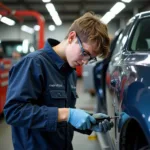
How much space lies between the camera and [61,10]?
731 inches

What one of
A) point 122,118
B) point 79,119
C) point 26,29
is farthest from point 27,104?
point 26,29

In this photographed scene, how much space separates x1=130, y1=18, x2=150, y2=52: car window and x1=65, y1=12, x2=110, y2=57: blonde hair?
133cm

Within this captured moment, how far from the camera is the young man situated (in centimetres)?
147

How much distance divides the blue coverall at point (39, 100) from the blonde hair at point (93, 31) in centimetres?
23

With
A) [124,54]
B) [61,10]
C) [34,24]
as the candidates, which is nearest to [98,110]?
[124,54]

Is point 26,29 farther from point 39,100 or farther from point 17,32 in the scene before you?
point 39,100

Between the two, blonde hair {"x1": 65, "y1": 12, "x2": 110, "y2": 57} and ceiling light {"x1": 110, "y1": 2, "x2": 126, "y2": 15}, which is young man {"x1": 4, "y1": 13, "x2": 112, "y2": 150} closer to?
blonde hair {"x1": 65, "y1": 12, "x2": 110, "y2": 57}

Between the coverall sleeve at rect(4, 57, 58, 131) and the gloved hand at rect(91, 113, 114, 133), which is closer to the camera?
the coverall sleeve at rect(4, 57, 58, 131)

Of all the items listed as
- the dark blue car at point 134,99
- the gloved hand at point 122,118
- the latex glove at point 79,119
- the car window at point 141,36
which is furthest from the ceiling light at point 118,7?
the latex glove at point 79,119

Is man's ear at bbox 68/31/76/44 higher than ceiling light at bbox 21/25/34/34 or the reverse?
the reverse

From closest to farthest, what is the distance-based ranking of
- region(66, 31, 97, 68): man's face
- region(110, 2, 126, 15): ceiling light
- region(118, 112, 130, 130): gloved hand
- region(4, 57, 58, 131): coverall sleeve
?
region(4, 57, 58, 131): coverall sleeve
region(66, 31, 97, 68): man's face
region(118, 112, 130, 130): gloved hand
region(110, 2, 126, 15): ceiling light

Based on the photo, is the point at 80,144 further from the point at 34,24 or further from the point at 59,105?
the point at 34,24

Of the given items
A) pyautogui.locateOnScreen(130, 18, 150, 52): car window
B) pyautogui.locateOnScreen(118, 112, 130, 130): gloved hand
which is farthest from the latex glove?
pyautogui.locateOnScreen(130, 18, 150, 52): car window

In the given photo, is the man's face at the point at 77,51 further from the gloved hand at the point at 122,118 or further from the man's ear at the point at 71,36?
the gloved hand at the point at 122,118
